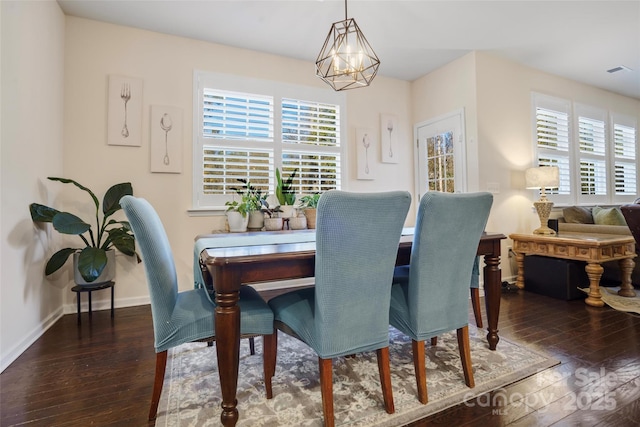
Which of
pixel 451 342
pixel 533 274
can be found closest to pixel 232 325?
pixel 451 342

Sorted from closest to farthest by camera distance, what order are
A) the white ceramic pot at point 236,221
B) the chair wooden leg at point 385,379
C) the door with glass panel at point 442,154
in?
the chair wooden leg at point 385,379, the white ceramic pot at point 236,221, the door with glass panel at point 442,154

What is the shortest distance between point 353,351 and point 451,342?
3.79 feet

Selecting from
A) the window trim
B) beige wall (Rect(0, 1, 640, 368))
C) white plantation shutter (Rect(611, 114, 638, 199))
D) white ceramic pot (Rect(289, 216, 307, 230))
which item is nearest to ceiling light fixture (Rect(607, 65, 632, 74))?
beige wall (Rect(0, 1, 640, 368))

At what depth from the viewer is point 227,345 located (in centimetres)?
127

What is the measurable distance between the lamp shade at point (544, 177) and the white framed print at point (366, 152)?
1.84 metres

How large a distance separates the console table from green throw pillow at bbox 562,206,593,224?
0.88m

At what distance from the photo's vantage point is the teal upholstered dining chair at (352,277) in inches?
46.8

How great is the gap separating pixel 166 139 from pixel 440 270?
288cm

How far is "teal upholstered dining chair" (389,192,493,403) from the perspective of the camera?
141 cm

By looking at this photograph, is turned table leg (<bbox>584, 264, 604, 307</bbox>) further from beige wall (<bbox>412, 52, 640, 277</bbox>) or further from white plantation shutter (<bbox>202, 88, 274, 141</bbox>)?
white plantation shutter (<bbox>202, 88, 274, 141</bbox>)

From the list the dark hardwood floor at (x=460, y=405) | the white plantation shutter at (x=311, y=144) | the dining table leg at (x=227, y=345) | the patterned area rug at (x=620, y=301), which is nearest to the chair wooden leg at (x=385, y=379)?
the dark hardwood floor at (x=460, y=405)

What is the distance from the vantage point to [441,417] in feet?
4.53

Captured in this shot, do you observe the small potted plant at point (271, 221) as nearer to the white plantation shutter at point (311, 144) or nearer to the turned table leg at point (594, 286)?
the white plantation shutter at point (311, 144)

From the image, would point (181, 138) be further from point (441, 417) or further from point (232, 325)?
point (441, 417)
